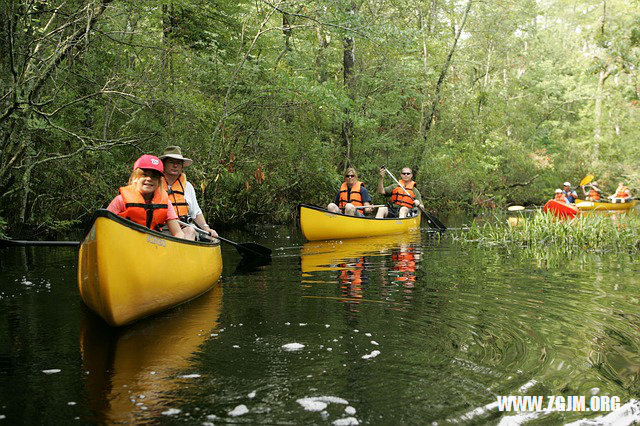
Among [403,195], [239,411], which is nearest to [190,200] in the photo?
[239,411]

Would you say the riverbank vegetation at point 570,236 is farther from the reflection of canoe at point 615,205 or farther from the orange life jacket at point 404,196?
the reflection of canoe at point 615,205

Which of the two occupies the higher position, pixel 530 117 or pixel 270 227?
pixel 530 117

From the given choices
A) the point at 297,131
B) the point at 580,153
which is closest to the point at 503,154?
the point at 580,153

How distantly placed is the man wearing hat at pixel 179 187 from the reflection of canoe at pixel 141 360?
5.21 feet

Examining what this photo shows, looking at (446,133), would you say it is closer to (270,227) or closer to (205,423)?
(270,227)

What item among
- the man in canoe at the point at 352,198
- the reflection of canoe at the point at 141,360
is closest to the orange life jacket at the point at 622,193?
the man in canoe at the point at 352,198

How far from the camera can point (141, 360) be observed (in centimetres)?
389

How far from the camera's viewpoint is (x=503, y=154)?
81.9 feet

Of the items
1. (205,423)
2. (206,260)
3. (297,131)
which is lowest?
(205,423)

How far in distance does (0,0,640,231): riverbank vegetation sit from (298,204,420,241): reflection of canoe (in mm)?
2103

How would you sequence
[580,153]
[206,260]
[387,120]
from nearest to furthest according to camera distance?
1. [206,260]
2. [387,120]
3. [580,153]

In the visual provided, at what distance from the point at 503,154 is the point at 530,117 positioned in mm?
7002

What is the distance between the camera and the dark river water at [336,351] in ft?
9.85

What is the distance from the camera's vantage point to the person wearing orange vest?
5129mm
